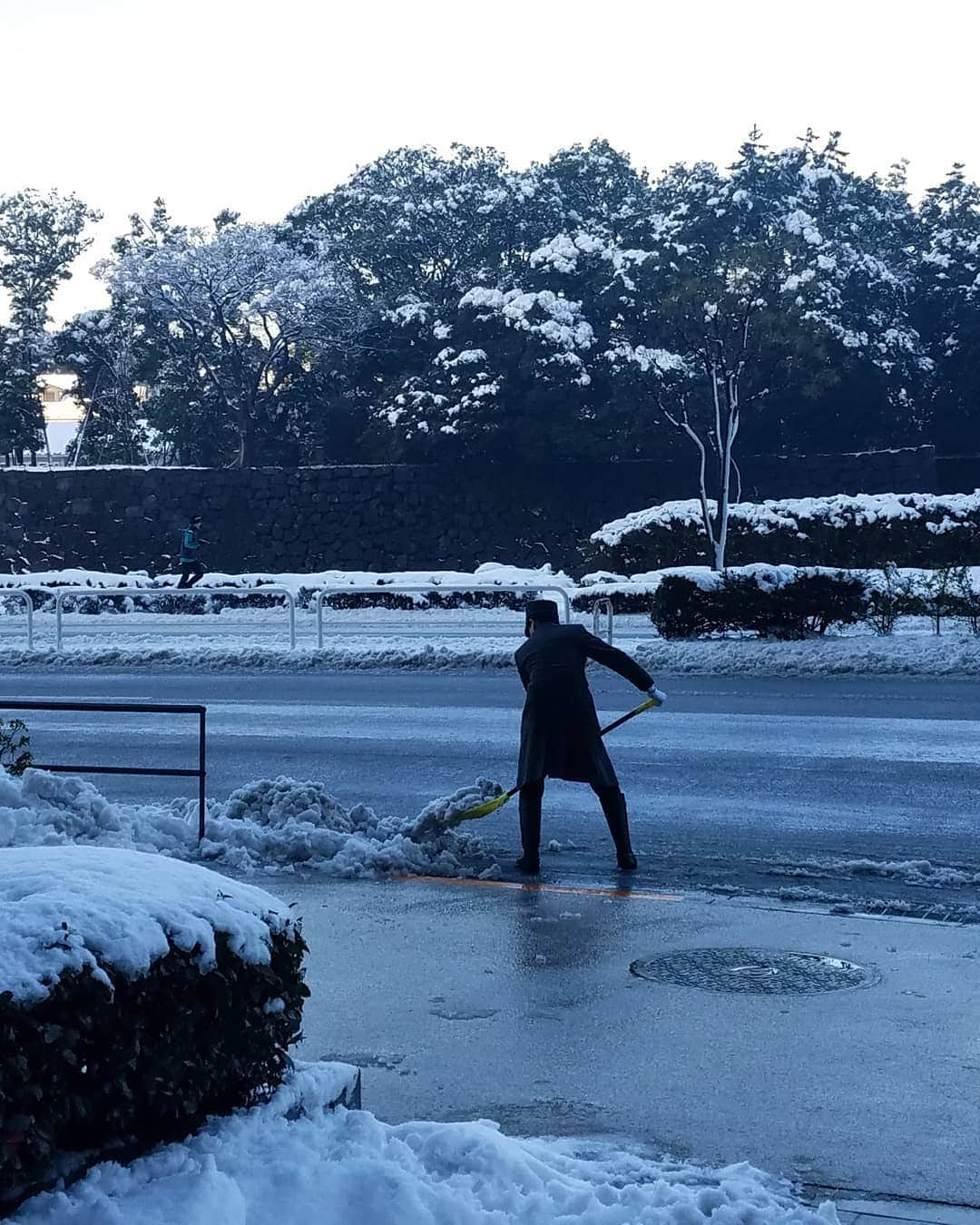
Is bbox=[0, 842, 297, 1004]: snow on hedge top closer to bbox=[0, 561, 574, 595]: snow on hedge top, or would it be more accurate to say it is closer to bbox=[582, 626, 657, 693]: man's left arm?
bbox=[582, 626, 657, 693]: man's left arm

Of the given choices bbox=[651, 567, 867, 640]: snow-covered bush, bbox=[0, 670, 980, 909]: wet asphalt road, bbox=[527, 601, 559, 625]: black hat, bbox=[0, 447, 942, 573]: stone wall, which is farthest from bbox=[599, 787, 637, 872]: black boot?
bbox=[0, 447, 942, 573]: stone wall

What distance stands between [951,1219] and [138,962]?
230 centimetres

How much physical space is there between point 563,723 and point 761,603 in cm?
1254

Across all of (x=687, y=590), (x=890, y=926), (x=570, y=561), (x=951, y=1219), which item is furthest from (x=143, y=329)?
(x=951, y=1219)

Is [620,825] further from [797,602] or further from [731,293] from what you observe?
[731,293]

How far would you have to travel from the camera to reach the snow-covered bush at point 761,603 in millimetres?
21094

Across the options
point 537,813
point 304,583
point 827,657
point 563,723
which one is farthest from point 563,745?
point 304,583

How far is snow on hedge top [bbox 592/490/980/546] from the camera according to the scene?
3278 centimetres

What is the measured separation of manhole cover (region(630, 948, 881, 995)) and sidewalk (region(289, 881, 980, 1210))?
2 centimetres

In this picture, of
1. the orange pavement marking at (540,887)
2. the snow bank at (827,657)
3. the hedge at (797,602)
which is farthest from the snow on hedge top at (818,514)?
the orange pavement marking at (540,887)

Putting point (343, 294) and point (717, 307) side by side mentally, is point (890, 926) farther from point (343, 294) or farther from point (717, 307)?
point (343, 294)

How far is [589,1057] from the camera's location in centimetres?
569

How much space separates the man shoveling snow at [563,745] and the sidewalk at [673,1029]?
0.72 meters

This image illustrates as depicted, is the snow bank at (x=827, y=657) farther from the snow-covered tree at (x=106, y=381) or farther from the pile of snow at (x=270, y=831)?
the snow-covered tree at (x=106, y=381)
